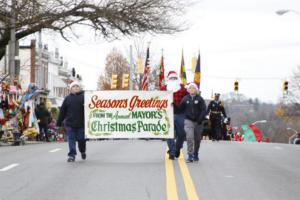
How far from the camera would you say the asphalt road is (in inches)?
457

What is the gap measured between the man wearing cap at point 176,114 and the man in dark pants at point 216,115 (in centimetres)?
945

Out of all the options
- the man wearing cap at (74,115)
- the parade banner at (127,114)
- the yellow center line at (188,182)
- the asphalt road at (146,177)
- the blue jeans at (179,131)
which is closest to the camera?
the yellow center line at (188,182)

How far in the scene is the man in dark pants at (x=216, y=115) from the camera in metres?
27.9

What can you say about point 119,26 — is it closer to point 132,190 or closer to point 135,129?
point 135,129

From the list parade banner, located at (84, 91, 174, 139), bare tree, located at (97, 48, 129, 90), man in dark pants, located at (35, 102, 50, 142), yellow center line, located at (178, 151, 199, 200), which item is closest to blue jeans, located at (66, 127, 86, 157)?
parade banner, located at (84, 91, 174, 139)

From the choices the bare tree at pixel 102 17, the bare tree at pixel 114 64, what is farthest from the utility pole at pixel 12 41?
the bare tree at pixel 114 64

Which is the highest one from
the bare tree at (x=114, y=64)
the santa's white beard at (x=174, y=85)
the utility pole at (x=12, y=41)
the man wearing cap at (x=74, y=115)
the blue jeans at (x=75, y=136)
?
the bare tree at (x=114, y=64)

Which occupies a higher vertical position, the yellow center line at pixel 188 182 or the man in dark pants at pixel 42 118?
the man in dark pants at pixel 42 118

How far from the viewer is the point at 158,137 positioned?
61.5 feet

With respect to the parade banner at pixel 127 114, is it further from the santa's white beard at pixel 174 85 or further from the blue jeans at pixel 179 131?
the blue jeans at pixel 179 131

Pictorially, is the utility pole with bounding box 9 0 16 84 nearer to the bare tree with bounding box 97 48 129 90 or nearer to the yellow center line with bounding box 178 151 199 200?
the yellow center line with bounding box 178 151 199 200

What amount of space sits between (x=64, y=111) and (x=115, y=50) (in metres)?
71.9

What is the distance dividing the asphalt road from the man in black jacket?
47 centimetres

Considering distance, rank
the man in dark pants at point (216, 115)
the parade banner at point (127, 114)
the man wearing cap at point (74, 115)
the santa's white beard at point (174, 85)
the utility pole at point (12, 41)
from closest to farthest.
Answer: the man wearing cap at point (74, 115) → the santa's white beard at point (174, 85) → the parade banner at point (127, 114) → the man in dark pants at point (216, 115) → the utility pole at point (12, 41)
